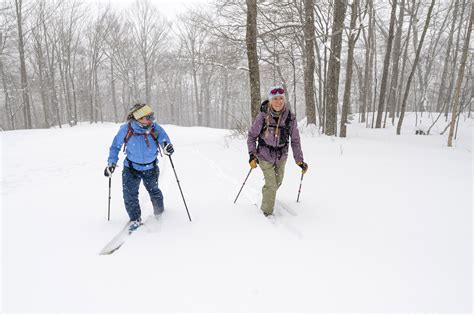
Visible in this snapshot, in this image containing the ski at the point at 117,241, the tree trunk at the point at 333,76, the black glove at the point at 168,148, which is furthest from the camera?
the tree trunk at the point at 333,76

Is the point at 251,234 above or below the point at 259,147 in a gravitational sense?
below

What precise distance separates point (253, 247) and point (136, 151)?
2052 millimetres

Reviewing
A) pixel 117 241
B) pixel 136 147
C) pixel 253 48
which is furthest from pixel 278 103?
pixel 253 48

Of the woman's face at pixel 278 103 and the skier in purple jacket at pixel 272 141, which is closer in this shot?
the woman's face at pixel 278 103

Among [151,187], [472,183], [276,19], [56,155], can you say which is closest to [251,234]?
[151,187]

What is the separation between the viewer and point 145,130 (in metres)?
3.97

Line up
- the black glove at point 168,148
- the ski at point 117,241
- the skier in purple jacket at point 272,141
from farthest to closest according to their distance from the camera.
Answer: the skier in purple jacket at point 272,141, the black glove at point 168,148, the ski at point 117,241

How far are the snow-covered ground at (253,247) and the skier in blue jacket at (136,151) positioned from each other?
0.51 meters

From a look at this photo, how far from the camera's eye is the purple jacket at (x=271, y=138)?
167 inches

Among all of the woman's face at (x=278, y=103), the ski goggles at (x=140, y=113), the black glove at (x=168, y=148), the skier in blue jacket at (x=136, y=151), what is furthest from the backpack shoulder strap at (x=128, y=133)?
the woman's face at (x=278, y=103)

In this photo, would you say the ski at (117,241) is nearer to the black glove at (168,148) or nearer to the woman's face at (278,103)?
the black glove at (168,148)

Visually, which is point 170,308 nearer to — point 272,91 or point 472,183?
point 272,91

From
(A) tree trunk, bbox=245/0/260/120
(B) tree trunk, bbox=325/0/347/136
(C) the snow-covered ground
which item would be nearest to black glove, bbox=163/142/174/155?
(C) the snow-covered ground

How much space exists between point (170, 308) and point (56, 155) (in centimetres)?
950
